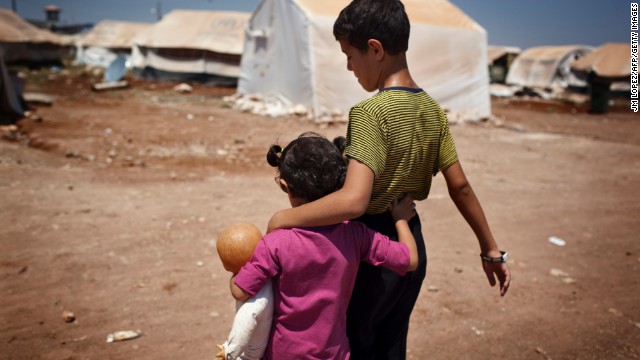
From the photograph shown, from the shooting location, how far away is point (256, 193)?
5590mm

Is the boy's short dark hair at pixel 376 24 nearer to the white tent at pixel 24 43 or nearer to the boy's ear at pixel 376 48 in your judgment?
the boy's ear at pixel 376 48

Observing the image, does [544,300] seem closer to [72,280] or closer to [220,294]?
[220,294]

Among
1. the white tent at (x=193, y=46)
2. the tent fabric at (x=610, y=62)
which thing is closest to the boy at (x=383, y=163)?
the white tent at (x=193, y=46)

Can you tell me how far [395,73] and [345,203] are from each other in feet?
1.58

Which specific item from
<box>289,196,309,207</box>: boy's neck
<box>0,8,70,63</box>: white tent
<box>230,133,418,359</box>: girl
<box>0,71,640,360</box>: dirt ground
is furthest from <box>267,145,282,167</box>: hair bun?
<box>0,8,70,63</box>: white tent

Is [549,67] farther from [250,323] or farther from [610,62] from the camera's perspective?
[250,323]

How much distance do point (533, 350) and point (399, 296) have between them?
5.48ft

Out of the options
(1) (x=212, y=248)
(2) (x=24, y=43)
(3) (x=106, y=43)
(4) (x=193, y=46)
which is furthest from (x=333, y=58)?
(3) (x=106, y=43)

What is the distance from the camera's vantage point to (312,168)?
135 centimetres

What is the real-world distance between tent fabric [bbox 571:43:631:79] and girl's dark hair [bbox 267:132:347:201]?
887 inches

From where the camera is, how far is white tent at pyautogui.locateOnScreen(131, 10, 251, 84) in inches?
820

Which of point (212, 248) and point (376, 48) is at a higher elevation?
point (376, 48)

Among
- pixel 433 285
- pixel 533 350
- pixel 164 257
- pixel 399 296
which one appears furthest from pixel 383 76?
pixel 164 257

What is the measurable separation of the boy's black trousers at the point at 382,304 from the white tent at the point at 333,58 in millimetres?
10295
